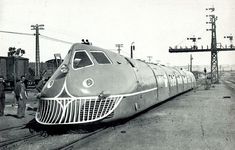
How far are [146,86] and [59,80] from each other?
444 centimetres

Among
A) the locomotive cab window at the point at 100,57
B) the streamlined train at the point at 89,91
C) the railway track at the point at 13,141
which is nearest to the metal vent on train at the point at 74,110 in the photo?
the streamlined train at the point at 89,91

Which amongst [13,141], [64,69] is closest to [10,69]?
[64,69]

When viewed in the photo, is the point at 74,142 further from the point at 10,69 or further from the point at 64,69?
the point at 10,69

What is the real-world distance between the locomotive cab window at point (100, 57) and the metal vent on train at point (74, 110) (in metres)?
A: 1.75

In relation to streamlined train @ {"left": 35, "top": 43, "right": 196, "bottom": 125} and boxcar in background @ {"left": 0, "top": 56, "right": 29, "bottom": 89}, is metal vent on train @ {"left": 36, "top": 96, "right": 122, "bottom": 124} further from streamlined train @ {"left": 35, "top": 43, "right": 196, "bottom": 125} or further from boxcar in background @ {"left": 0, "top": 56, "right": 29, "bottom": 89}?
boxcar in background @ {"left": 0, "top": 56, "right": 29, "bottom": 89}

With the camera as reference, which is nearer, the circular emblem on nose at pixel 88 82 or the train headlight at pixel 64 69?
the circular emblem on nose at pixel 88 82

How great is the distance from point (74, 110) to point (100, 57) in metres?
2.52

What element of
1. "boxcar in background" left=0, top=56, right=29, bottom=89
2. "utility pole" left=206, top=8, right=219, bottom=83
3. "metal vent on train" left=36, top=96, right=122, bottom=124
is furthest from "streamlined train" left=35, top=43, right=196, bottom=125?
"utility pole" left=206, top=8, right=219, bottom=83

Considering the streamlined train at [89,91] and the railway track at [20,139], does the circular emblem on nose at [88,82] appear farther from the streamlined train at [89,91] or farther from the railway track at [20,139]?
the railway track at [20,139]

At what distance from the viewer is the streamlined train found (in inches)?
310

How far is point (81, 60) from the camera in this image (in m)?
9.24

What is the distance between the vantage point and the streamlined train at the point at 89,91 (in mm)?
7883

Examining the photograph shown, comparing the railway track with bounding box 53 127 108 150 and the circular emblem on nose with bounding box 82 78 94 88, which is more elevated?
the circular emblem on nose with bounding box 82 78 94 88

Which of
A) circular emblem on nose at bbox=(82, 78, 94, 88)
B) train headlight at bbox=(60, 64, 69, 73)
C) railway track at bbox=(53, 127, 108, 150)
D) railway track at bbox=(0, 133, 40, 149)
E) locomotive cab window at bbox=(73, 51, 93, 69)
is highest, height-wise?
locomotive cab window at bbox=(73, 51, 93, 69)
